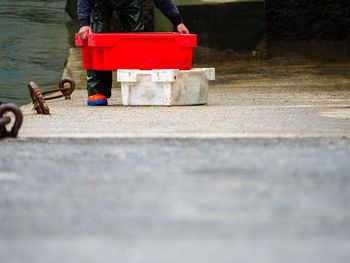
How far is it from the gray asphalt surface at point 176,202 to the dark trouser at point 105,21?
257 cm

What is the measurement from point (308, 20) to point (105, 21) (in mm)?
6504

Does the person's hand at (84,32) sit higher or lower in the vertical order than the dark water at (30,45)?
higher

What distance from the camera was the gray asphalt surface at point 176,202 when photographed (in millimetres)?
1934

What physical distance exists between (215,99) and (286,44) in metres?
5.72

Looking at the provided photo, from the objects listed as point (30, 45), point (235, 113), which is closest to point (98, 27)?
Answer: point (235, 113)

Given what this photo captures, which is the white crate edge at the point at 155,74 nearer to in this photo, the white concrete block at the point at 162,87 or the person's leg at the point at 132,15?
the white concrete block at the point at 162,87

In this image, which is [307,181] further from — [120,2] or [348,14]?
[348,14]

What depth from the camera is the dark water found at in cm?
775

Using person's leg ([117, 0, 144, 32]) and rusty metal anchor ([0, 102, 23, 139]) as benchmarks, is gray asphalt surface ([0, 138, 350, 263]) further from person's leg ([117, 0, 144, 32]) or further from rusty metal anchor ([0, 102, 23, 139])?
person's leg ([117, 0, 144, 32])

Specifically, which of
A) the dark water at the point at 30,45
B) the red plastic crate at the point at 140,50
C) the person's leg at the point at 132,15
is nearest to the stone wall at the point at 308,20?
the dark water at the point at 30,45

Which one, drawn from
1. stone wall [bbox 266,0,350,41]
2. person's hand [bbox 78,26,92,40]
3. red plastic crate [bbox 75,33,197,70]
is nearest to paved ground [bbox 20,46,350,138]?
red plastic crate [bbox 75,33,197,70]

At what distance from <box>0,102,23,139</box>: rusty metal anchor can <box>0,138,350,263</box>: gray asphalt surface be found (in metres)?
0.17

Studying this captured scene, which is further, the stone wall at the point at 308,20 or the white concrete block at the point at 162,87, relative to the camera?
the stone wall at the point at 308,20

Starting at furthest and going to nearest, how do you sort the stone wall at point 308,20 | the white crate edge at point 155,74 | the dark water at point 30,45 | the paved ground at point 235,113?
the stone wall at point 308,20 < the dark water at point 30,45 < the white crate edge at point 155,74 < the paved ground at point 235,113
